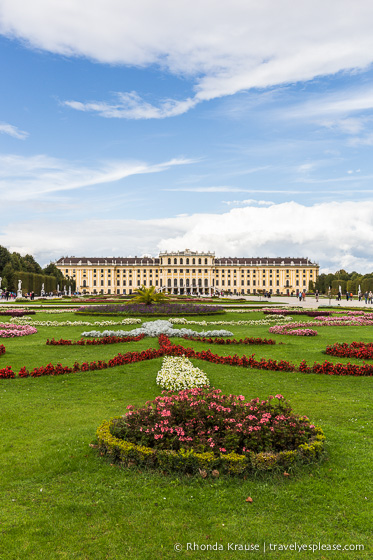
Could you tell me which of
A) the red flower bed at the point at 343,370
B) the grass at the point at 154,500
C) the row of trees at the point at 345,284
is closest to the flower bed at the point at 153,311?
the red flower bed at the point at 343,370

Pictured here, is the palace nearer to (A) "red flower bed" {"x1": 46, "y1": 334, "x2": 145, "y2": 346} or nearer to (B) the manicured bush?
(A) "red flower bed" {"x1": 46, "y1": 334, "x2": 145, "y2": 346}

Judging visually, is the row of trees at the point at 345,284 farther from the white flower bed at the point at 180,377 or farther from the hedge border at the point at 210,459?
the hedge border at the point at 210,459

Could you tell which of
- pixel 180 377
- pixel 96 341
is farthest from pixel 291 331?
pixel 180 377

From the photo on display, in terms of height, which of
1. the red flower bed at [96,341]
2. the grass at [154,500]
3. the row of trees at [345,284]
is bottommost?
the grass at [154,500]

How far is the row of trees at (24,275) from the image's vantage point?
56.3m

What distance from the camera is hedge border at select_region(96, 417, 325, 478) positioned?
14.4 feet

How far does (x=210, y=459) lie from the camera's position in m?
4.39

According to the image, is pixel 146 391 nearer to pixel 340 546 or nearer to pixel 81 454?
pixel 81 454

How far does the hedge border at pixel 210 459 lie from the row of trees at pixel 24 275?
179 ft

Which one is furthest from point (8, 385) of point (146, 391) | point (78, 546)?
point (78, 546)

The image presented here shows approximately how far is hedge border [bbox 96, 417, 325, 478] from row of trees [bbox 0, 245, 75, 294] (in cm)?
5453

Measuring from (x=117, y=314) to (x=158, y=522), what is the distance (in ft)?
64.5

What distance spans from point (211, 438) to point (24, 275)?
184 ft

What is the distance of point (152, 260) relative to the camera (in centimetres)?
13500
